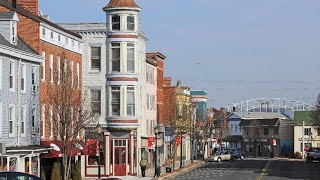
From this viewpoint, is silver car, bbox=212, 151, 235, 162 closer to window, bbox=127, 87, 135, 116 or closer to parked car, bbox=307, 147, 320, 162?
parked car, bbox=307, 147, 320, 162

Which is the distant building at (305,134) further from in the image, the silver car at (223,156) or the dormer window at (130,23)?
the dormer window at (130,23)

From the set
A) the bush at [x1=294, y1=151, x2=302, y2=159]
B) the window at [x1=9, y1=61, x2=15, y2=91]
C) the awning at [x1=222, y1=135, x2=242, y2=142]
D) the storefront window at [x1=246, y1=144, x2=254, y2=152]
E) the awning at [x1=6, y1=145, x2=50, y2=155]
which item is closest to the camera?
the awning at [x1=6, y1=145, x2=50, y2=155]

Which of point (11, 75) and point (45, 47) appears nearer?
point (11, 75)

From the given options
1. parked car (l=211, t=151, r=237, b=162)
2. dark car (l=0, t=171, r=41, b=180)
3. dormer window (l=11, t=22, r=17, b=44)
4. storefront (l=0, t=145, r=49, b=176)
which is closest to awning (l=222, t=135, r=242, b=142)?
parked car (l=211, t=151, r=237, b=162)

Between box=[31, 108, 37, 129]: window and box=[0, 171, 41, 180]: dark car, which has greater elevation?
box=[31, 108, 37, 129]: window

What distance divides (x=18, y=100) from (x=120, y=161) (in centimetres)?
2339

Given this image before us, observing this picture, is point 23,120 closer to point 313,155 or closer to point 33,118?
point 33,118

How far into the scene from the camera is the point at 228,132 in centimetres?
19300

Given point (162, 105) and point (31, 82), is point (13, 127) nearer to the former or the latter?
point (31, 82)

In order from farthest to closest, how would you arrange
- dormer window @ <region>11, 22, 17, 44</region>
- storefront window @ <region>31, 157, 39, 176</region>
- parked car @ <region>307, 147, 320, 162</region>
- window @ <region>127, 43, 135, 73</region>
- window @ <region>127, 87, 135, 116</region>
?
parked car @ <region>307, 147, 320, 162</region>
window @ <region>127, 87, 135, 116</region>
window @ <region>127, 43, 135, 73</region>
storefront window @ <region>31, 157, 39, 176</region>
dormer window @ <region>11, 22, 17, 44</region>

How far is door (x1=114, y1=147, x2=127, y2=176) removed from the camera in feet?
224

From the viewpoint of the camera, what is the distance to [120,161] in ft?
225

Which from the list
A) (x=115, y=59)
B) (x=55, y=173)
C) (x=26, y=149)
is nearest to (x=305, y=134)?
(x=115, y=59)

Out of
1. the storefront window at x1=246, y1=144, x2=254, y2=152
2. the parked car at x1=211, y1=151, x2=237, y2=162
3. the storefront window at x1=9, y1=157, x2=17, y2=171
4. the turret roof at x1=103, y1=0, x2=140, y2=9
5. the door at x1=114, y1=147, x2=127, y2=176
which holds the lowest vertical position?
the storefront window at x1=246, y1=144, x2=254, y2=152
